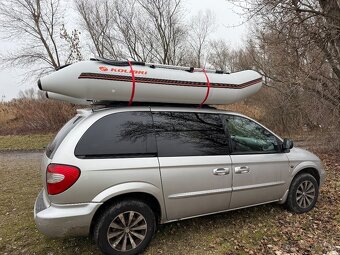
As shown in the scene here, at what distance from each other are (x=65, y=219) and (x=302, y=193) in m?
3.72

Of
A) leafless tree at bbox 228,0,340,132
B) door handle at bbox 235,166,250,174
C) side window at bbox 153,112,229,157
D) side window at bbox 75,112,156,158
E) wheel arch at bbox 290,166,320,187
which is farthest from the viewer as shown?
leafless tree at bbox 228,0,340,132

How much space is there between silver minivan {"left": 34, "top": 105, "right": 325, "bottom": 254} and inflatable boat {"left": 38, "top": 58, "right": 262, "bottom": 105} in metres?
0.19

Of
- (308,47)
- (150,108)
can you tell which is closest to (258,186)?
(150,108)

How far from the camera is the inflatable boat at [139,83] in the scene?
3.16 metres

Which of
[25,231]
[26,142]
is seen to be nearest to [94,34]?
[26,142]

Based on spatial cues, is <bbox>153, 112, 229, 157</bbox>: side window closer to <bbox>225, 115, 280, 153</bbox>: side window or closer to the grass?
<bbox>225, 115, 280, 153</bbox>: side window

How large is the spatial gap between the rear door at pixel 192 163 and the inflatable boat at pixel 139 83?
11.0 inches

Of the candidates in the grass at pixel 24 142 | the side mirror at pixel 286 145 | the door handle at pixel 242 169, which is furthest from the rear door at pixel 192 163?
the grass at pixel 24 142

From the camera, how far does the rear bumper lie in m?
2.95

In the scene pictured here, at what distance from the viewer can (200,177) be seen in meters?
3.59

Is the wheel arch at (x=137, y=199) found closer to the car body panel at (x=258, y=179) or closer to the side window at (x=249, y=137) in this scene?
the car body panel at (x=258, y=179)

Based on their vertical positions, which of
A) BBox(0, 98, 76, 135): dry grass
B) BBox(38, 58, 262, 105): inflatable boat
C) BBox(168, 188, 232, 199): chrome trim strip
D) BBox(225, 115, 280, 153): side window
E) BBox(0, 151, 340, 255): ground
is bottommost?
BBox(0, 151, 340, 255): ground

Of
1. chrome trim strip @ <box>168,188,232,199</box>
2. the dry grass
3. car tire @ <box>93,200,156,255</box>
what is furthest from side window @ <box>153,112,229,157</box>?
the dry grass

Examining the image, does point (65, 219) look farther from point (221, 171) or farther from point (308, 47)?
point (308, 47)
